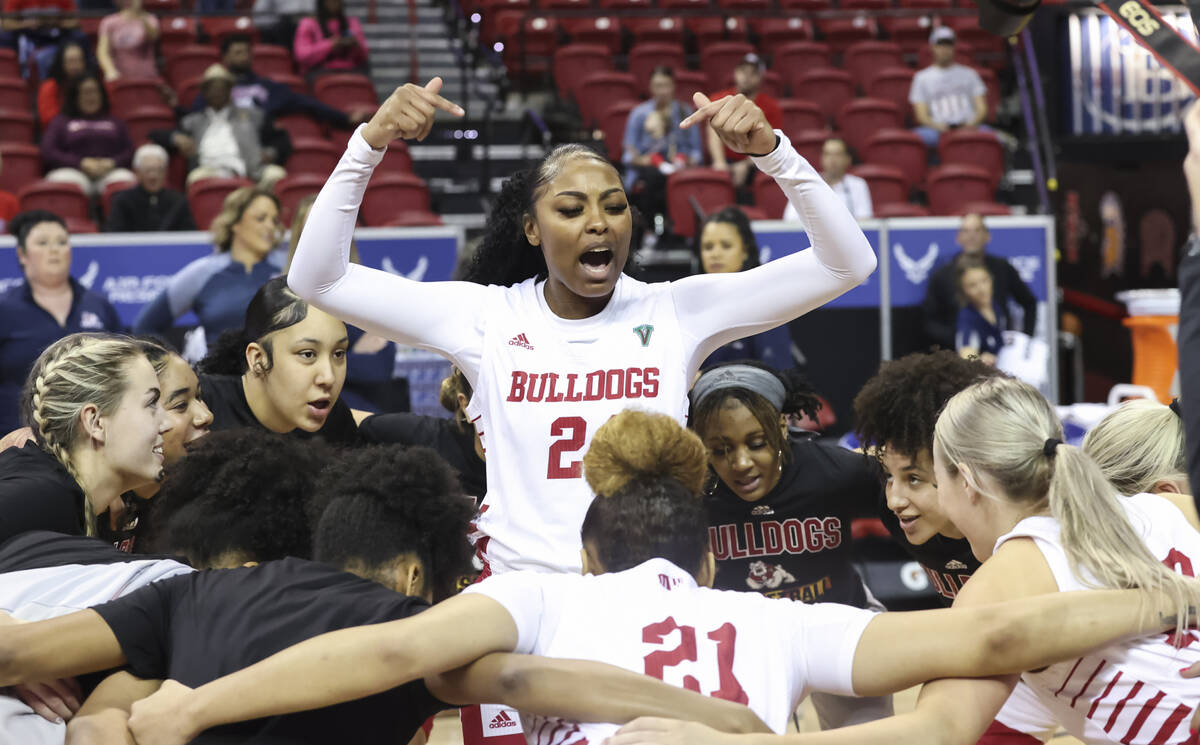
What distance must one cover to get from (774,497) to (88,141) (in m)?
6.34

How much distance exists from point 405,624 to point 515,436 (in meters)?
0.74

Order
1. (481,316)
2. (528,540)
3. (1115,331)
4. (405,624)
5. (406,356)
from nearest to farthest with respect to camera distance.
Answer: (405,624), (528,540), (481,316), (406,356), (1115,331)

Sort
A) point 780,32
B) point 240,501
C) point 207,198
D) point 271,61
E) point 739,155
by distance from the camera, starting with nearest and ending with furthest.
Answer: point 240,501 < point 207,198 < point 739,155 < point 271,61 < point 780,32

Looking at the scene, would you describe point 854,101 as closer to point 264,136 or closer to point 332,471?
point 264,136

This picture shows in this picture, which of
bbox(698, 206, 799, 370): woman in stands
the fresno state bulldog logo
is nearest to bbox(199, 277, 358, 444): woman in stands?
the fresno state bulldog logo

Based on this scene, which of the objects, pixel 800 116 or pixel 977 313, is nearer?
pixel 977 313

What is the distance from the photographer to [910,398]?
3232 millimetres

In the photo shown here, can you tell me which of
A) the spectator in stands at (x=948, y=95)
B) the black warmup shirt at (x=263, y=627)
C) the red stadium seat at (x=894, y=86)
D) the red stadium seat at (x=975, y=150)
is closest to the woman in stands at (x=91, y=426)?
the black warmup shirt at (x=263, y=627)

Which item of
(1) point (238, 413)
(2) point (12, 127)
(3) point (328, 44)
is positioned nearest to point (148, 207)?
(2) point (12, 127)

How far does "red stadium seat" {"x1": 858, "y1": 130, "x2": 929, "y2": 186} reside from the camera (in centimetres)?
923

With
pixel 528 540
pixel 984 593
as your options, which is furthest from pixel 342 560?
pixel 984 593

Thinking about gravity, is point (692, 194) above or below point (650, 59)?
below

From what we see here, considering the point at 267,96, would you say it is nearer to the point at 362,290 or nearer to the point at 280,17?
the point at 280,17

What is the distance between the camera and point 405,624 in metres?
2.01
